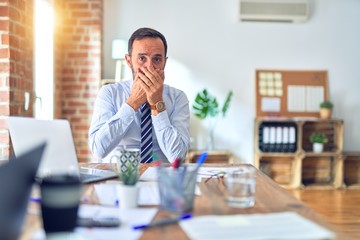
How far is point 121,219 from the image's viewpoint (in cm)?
91

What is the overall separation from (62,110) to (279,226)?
145 inches

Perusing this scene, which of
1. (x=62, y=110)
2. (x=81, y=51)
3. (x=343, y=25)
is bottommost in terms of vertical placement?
(x=62, y=110)

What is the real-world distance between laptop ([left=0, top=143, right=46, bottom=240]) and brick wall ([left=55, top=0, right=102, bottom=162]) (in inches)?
139

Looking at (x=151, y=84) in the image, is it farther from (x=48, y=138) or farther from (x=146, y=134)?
(x=48, y=138)

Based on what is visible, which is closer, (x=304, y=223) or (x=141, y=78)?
(x=304, y=223)

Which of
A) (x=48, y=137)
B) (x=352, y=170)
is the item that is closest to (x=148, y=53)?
(x=48, y=137)

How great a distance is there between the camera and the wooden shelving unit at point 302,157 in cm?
451

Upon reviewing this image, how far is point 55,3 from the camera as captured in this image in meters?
4.03

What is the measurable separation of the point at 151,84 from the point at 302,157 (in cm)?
303

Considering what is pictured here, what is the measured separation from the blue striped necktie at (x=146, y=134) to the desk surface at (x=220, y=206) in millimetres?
612

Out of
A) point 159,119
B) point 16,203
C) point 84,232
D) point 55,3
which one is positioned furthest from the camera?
point 55,3

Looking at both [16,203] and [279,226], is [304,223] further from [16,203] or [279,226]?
[16,203]

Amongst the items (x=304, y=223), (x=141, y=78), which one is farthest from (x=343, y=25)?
(x=304, y=223)

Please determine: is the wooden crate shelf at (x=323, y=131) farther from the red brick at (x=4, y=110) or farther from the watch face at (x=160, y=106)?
the red brick at (x=4, y=110)
